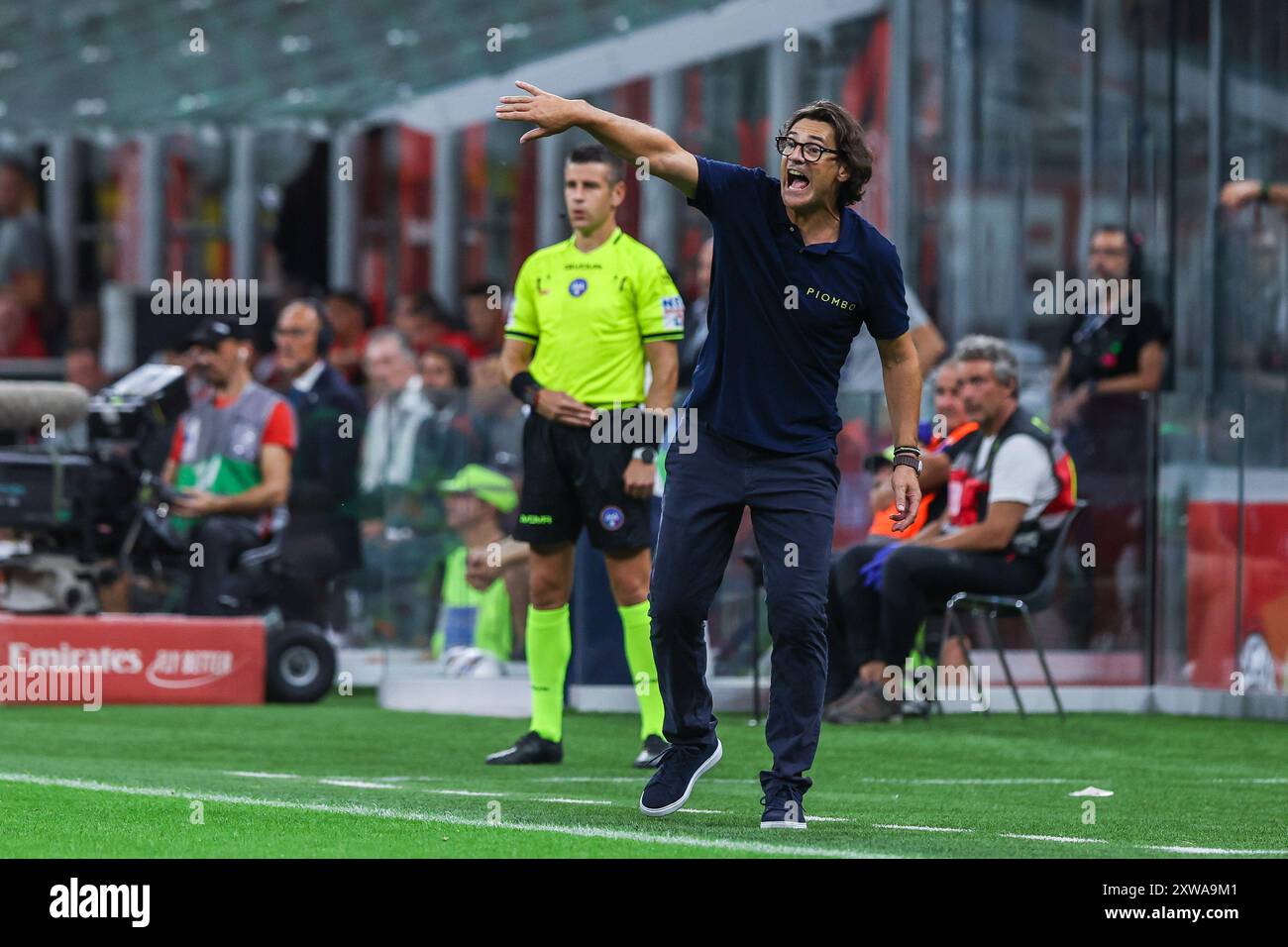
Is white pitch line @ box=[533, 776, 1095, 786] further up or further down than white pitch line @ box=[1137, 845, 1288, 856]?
further down

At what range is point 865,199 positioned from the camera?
16812 mm

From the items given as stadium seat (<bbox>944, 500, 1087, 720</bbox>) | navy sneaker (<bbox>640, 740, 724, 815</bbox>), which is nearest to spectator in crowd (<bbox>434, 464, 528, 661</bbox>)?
stadium seat (<bbox>944, 500, 1087, 720</bbox>)

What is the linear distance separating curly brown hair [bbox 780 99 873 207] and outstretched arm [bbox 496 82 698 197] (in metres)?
0.34

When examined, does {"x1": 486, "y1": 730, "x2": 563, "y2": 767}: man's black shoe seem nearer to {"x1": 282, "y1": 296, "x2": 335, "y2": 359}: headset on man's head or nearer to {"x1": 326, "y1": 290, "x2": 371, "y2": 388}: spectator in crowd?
{"x1": 282, "y1": 296, "x2": 335, "y2": 359}: headset on man's head

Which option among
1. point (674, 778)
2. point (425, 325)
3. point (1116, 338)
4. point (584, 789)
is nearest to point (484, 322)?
point (425, 325)

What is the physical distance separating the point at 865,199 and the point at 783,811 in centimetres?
1038

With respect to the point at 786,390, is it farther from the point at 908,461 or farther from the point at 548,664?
the point at 548,664

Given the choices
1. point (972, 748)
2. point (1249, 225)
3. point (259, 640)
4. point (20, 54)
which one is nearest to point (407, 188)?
point (20, 54)

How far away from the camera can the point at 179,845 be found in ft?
20.3

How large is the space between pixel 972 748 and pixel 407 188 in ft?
60.5

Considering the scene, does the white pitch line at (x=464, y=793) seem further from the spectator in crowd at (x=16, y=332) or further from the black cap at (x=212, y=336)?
the spectator in crowd at (x=16, y=332)

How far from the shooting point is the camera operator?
508 inches

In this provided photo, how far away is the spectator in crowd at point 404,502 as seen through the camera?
12773 mm
